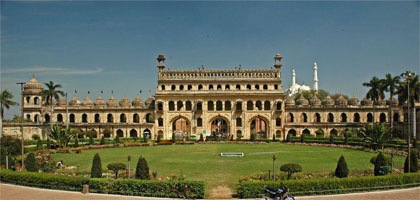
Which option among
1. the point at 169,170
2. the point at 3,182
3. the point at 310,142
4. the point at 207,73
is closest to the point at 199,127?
the point at 207,73

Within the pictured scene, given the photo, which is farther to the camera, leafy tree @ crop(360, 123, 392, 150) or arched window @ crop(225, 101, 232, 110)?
arched window @ crop(225, 101, 232, 110)

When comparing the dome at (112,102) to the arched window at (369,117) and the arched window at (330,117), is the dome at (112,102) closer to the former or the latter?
the arched window at (330,117)

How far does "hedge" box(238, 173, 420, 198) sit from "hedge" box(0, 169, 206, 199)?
2.32 metres

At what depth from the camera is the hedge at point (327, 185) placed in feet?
54.6

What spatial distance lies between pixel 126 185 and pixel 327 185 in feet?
32.5

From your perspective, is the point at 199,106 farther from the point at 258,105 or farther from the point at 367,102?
the point at 367,102

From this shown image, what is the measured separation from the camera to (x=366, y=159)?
99.0 feet

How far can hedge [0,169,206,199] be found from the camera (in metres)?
16.8

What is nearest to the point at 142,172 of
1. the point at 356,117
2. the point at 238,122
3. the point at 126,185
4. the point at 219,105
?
the point at 126,185

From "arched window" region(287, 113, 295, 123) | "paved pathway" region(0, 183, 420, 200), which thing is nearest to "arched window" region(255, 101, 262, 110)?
"arched window" region(287, 113, 295, 123)

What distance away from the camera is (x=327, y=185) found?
1728cm

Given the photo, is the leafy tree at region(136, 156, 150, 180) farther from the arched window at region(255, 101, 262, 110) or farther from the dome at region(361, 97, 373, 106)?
the dome at region(361, 97, 373, 106)

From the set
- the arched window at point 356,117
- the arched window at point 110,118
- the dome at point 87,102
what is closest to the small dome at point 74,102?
the dome at point 87,102

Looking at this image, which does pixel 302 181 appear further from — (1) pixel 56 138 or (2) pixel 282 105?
(2) pixel 282 105
